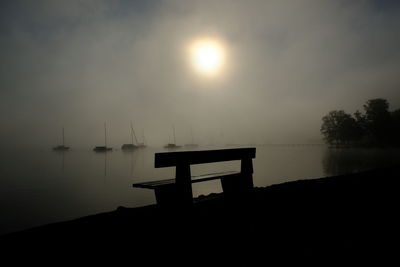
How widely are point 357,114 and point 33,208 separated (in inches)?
2950

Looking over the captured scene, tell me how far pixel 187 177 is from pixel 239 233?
1130mm

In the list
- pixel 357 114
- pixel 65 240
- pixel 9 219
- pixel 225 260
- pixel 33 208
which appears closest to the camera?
pixel 225 260

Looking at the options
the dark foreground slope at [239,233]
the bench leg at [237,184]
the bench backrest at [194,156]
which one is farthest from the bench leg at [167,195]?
the bench leg at [237,184]

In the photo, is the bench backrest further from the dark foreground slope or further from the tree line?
the tree line

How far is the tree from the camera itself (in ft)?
222

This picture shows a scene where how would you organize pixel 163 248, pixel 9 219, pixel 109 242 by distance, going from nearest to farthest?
pixel 163 248
pixel 109 242
pixel 9 219

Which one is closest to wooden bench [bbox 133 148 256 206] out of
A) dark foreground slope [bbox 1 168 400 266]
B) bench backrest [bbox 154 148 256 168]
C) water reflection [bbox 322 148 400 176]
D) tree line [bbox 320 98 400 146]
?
A: bench backrest [bbox 154 148 256 168]

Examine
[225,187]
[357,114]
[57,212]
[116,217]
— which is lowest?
[57,212]

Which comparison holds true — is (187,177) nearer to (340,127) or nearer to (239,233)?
(239,233)

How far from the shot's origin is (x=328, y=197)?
5766mm

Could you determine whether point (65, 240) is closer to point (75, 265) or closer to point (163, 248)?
point (75, 265)

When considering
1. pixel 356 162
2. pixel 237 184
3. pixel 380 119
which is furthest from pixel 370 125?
pixel 237 184

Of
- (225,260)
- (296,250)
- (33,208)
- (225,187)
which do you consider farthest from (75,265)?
(33,208)

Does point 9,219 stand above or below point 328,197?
below
